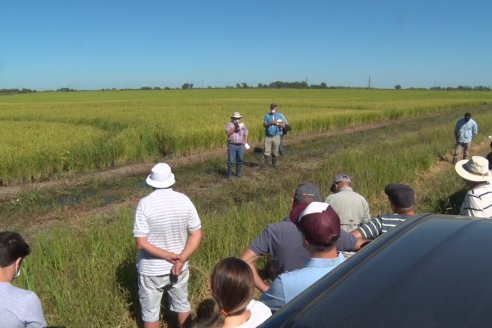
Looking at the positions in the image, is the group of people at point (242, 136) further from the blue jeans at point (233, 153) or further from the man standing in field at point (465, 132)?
the man standing in field at point (465, 132)

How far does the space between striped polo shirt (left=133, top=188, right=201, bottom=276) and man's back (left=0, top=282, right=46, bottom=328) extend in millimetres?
1036

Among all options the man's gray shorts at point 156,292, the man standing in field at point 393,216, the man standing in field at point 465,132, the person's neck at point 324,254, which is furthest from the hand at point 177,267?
the man standing in field at point 465,132

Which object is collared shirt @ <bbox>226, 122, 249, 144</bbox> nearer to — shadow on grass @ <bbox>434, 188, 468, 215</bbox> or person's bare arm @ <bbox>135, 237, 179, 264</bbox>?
shadow on grass @ <bbox>434, 188, 468, 215</bbox>

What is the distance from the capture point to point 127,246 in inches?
201

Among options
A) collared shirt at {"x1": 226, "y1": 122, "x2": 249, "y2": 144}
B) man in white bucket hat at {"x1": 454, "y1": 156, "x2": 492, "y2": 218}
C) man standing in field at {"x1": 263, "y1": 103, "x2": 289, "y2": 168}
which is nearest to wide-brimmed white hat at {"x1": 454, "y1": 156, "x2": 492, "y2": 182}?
man in white bucket hat at {"x1": 454, "y1": 156, "x2": 492, "y2": 218}

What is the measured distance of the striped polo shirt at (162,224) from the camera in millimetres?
3582

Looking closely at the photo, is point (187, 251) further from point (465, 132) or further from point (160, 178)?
point (465, 132)

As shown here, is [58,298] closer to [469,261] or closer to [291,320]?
[291,320]

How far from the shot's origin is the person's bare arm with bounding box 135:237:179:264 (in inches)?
140

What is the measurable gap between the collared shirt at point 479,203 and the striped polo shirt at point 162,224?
260 centimetres

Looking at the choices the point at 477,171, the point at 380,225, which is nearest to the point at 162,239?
the point at 380,225

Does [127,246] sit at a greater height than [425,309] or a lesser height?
lesser

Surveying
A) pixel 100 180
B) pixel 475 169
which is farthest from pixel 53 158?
pixel 475 169

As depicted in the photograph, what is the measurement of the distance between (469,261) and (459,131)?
1283 centimetres
